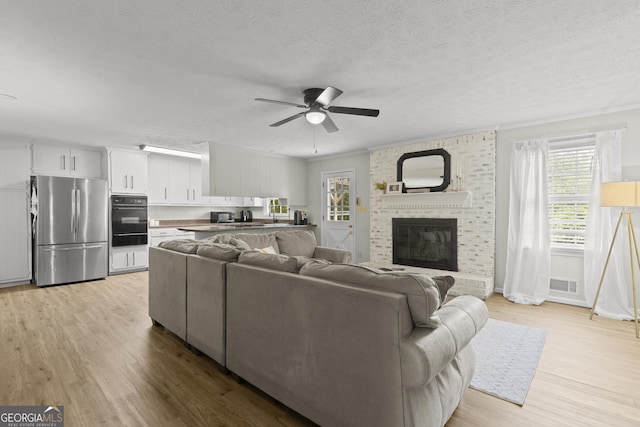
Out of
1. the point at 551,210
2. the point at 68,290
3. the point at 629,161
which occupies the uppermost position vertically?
the point at 629,161

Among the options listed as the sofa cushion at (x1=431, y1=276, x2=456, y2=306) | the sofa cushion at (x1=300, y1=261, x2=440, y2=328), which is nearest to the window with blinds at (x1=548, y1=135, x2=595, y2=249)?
the sofa cushion at (x1=431, y1=276, x2=456, y2=306)

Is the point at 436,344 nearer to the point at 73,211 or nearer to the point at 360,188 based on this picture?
the point at 360,188

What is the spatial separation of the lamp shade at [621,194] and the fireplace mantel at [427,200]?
5.70ft

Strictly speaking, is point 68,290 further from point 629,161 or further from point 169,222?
point 629,161

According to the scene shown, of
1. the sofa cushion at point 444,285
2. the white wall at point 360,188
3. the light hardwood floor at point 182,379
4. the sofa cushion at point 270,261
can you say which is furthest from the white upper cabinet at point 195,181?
the sofa cushion at point 444,285

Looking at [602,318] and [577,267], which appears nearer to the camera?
[602,318]

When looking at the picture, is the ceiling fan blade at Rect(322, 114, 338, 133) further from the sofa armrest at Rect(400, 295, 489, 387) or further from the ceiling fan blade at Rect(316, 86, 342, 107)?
the sofa armrest at Rect(400, 295, 489, 387)

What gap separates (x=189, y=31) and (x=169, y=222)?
6.05 metres

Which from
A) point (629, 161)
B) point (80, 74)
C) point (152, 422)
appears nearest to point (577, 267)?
point (629, 161)

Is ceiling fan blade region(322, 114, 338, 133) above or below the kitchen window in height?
above

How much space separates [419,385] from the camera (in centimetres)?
141

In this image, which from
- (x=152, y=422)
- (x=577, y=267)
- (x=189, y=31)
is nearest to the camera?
(x=152, y=422)

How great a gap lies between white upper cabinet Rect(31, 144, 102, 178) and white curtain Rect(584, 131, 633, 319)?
831 centimetres

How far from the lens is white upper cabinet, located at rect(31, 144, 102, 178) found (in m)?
5.55
